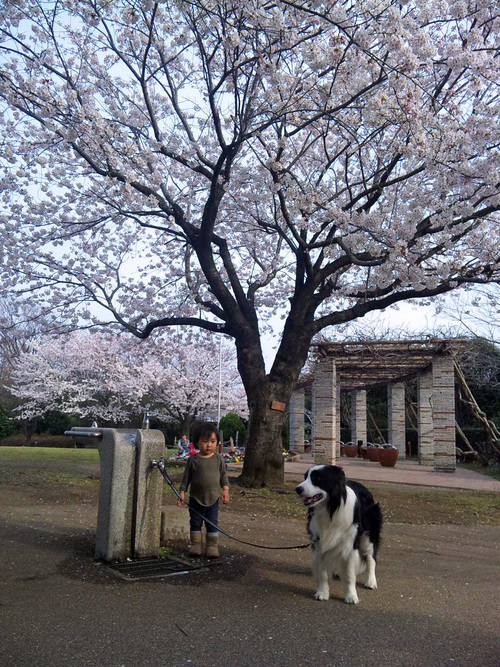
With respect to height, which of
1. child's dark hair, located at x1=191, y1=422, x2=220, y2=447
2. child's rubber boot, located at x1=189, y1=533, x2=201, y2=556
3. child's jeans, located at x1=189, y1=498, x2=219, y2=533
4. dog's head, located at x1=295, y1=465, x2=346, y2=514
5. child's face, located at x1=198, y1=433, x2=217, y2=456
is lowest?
child's rubber boot, located at x1=189, y1=533, x2=201, y2=556

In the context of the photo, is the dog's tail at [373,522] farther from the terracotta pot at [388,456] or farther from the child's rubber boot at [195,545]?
the terracotta pot at [388,456]

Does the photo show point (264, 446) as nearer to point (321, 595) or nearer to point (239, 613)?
point (321, 595)

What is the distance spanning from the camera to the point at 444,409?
59.0 feet

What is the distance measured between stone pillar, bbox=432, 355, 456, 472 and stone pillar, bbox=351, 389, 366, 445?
27.4 feet

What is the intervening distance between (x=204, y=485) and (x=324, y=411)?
12.7 metres

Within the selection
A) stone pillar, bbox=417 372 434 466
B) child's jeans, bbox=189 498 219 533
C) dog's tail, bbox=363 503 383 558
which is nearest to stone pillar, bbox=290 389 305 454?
stone pillar, bbox=417 372 434 466

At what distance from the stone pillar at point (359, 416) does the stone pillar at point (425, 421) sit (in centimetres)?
518

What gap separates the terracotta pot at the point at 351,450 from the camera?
26.2 metres

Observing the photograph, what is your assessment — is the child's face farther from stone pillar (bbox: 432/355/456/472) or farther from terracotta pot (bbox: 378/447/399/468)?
terracotta pot (bbox: 378/447/399/468)

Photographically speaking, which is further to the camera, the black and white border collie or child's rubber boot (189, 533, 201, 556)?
child's rubber boot (189, 533, 201, 556)

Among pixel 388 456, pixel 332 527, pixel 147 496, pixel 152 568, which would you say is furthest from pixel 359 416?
pixel 332 527

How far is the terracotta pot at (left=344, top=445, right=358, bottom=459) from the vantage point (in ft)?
86.1

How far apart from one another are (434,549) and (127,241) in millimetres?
11943

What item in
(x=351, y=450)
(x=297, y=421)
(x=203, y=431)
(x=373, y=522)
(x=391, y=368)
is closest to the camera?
(x=373, y=522)
